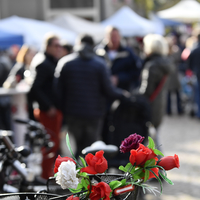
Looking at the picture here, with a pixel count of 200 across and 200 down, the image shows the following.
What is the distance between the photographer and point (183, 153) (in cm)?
718

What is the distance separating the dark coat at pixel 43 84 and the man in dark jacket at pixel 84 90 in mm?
331

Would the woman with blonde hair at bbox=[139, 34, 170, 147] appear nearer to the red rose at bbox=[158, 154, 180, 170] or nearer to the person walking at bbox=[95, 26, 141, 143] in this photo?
the person walking at bbox=[95, 26, 141, 143]

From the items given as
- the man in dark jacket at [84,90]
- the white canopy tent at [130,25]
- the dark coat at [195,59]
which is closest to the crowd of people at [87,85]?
the man in dark jacket at [84,90]

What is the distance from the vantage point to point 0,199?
5.77 feet

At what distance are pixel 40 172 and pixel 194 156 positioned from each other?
2.46 meters

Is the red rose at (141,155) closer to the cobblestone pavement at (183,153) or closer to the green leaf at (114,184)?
the green leaf at (114,184)

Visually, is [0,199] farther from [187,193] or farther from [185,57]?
[185,57]

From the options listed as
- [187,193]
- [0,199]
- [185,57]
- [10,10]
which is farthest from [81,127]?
[10,10]

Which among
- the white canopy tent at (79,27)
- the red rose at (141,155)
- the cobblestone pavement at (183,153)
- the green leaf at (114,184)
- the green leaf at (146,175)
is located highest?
the red rose at (141,155)

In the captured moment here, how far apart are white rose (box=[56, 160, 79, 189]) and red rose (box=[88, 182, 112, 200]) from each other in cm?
8

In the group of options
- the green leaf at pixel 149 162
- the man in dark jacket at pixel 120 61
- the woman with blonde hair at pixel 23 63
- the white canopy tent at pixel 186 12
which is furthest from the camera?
the white canopy tent at pixel 186 12

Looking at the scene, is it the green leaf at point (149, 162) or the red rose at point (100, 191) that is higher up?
the green leaf at point (149, 162)

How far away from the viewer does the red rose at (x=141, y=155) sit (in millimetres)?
1535

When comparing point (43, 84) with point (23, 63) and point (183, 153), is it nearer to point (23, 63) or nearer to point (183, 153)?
point (23, 63)
